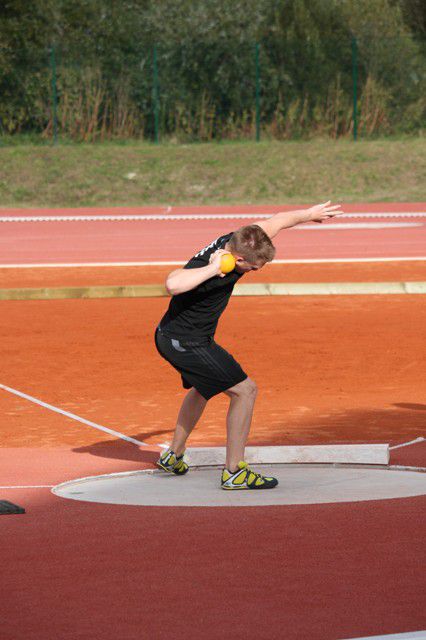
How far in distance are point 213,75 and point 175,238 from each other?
15.6 m

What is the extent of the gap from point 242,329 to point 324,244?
443 inches

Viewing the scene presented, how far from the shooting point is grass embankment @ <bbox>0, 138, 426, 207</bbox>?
123 ft

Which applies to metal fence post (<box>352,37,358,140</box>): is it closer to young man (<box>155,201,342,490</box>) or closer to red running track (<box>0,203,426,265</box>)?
red running track (<box>0,203,426,265</box>)

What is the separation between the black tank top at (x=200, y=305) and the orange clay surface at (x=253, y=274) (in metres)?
13.0

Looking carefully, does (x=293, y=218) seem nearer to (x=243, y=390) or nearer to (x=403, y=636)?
(x=243, y=390)

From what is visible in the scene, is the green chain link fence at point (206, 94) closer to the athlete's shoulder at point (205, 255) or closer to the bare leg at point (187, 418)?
the bare leg at point (187, 418)

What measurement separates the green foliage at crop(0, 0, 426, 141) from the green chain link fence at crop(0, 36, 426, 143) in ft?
0.13

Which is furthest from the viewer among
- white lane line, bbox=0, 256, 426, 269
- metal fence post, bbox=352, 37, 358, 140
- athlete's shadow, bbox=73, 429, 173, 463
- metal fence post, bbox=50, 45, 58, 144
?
metal fence post, bbox=352, 37, 358, 140

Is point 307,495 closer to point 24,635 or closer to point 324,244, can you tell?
point 24,635

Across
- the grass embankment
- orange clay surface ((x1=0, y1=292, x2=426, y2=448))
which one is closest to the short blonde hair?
orange clay surface ((x1=0, y1=292, x2=426, y2=448))

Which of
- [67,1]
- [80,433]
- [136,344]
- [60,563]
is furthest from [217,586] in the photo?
[67,1]

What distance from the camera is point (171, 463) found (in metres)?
8.85

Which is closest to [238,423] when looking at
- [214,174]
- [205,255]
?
[205,255]

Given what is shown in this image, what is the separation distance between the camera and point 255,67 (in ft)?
143
